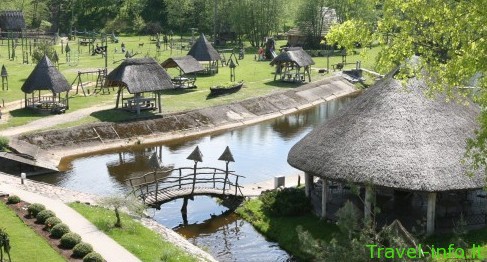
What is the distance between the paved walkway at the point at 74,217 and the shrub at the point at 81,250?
0.64 meters

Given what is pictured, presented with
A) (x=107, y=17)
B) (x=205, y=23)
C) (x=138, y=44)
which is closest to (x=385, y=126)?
(x=138, y=44)

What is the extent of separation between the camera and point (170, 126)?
171 ft

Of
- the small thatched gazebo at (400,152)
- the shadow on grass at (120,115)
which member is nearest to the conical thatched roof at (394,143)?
the small thatched gazebo at (400,152)

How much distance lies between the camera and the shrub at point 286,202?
32062 mm

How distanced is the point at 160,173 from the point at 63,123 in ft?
39.8

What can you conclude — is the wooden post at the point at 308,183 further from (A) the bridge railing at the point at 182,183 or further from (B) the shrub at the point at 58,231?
(B) the shrub at the point at 58,231

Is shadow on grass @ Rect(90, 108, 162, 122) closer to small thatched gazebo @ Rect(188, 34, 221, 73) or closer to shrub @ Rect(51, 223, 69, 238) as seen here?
small thatched gazebo @ Rect(188, 34, 221, 73)

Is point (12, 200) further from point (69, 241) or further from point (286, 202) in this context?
point (286, 202)

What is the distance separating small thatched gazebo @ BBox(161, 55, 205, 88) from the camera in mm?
65938

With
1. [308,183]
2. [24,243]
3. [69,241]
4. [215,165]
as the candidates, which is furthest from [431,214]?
[215,165]

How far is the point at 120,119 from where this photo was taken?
51.2 m

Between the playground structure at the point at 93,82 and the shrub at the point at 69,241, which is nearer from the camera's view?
the shrub at the point at 69,241

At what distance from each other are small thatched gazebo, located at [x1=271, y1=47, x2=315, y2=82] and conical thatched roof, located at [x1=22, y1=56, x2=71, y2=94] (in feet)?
85.7

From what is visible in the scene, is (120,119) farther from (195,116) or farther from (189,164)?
(189,164)
